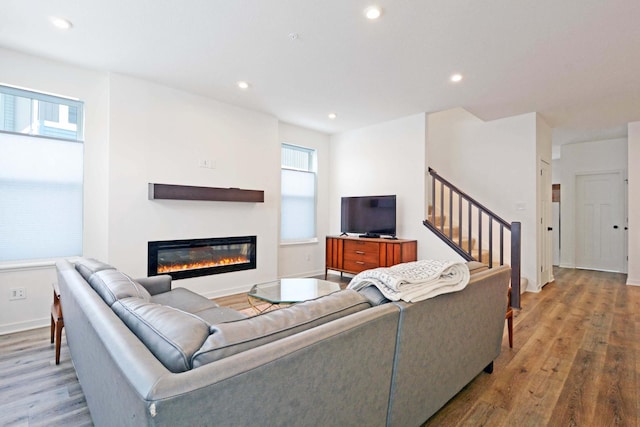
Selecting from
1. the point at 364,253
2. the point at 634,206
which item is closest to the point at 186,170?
the point at 364,253

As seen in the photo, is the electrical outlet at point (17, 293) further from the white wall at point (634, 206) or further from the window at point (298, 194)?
the white wall at point (634, 206)

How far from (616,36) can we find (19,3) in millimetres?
4575

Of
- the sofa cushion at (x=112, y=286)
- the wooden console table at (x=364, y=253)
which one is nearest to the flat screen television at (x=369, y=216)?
the wooden console table at (x=364, y=253)

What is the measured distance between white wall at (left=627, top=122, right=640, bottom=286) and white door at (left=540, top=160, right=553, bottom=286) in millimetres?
1142

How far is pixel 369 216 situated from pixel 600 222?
4850mm

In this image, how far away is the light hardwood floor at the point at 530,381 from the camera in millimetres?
1761

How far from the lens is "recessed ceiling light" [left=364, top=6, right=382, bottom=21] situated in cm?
228

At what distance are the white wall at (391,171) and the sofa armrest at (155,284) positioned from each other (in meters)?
3.42

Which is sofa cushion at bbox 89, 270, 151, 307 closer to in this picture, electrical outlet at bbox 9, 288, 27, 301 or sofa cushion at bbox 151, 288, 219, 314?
sofa cushion at bbox 151, 288, 219, 314

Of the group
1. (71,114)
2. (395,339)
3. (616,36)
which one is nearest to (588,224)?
(616,36)

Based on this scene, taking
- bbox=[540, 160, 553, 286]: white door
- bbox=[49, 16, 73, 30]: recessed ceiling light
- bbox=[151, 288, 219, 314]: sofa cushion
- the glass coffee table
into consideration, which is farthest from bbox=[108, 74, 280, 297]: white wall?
bbox=[540, 160, 553, 286]: white door

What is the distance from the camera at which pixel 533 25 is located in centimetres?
244

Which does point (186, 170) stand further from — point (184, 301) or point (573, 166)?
point (573, 166)

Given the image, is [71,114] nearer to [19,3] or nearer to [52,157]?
[52,157]
